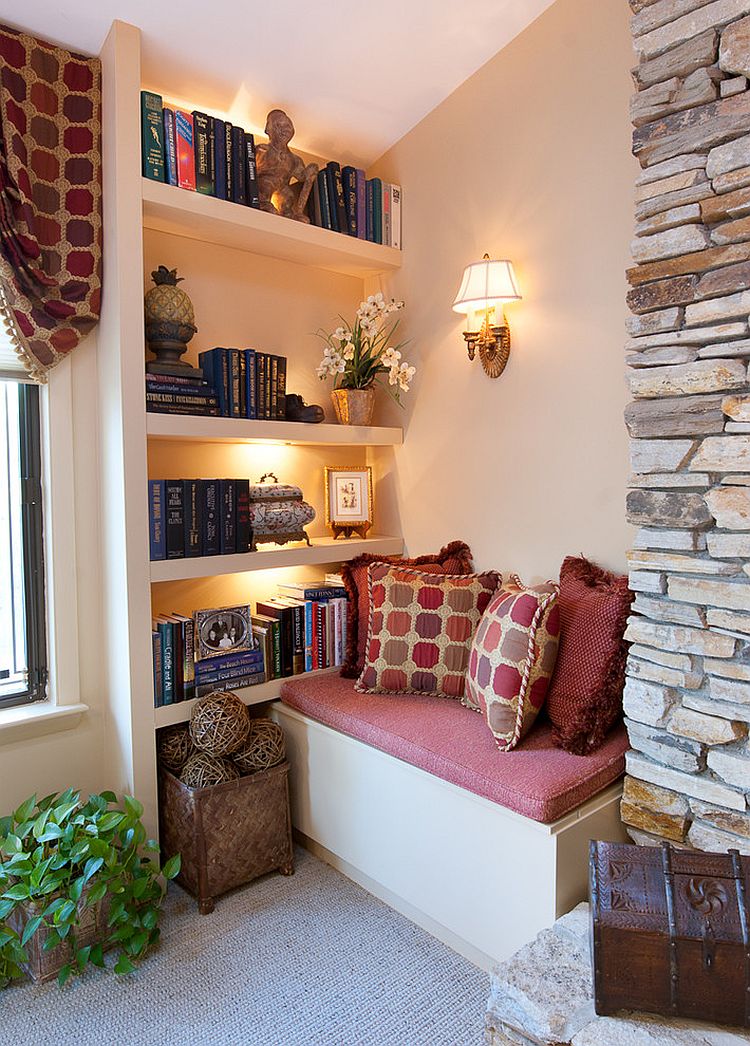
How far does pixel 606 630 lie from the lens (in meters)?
2.05

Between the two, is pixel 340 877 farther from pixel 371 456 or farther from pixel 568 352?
Answer: pixel 568 352

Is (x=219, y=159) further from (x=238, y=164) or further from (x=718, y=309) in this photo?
(x=718, y=309)

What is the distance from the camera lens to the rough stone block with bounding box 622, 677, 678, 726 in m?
1.80

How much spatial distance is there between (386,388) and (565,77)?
1.26 m

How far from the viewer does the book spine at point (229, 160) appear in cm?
243

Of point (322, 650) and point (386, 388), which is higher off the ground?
point (386, 388)

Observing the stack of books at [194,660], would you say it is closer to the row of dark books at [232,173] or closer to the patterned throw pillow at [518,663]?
the patterned throw pillow at [518,663]

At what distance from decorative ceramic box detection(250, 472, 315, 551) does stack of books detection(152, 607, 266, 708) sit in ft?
0.93

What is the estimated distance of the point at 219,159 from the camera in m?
2.42

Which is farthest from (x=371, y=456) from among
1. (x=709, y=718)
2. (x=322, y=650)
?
(x=709, y=718)

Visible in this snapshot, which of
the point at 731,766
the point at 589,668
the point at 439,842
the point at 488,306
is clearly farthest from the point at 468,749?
the point at 488,306

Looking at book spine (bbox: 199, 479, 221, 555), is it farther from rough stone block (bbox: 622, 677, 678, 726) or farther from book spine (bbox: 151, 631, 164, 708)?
rough stone block (bbox: 622, 677, 678, 726)

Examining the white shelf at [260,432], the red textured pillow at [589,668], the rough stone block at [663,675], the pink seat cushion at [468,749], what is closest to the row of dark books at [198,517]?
the white shelf at [260,432]

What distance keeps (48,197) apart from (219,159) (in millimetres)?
564
